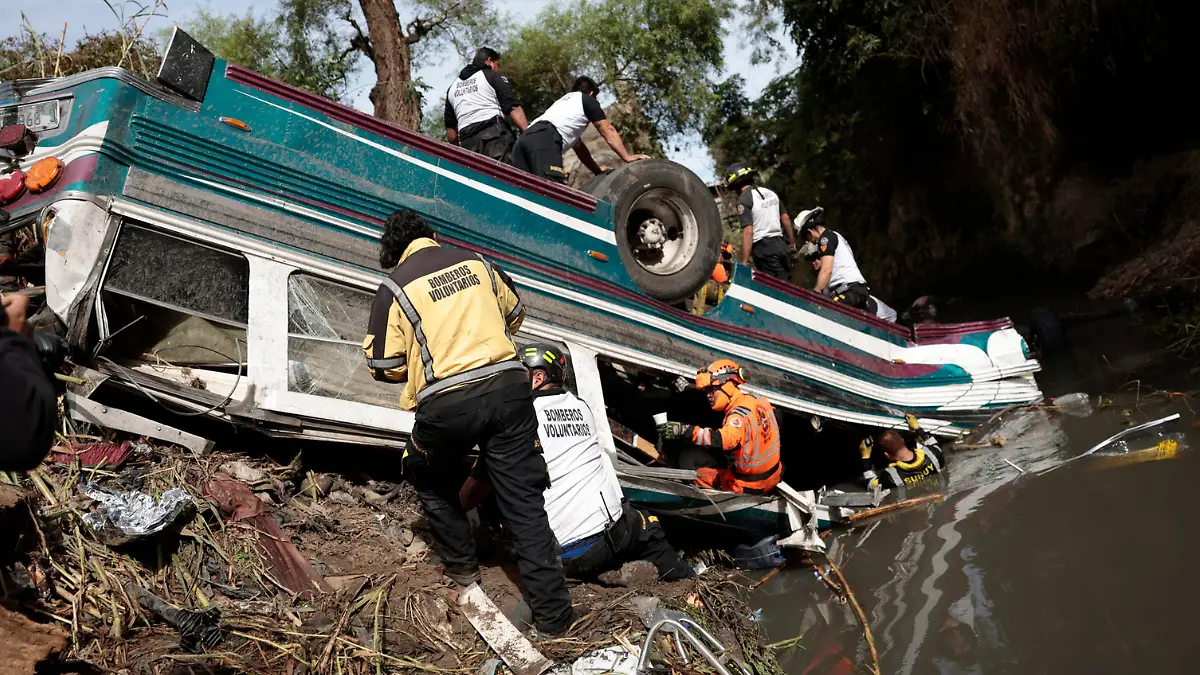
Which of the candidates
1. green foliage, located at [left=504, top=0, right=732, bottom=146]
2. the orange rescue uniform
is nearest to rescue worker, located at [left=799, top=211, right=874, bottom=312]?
the orange rescue uniform

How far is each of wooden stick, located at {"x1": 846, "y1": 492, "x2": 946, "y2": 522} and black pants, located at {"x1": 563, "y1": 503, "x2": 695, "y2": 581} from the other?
1.89 metres

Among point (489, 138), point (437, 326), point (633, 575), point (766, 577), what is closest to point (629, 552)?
point (633, 575)

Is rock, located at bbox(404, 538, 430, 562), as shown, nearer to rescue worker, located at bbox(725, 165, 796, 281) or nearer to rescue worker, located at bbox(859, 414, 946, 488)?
rescue worker, located at bbox(859, 414, 946, 488)

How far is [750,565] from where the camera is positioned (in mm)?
5473

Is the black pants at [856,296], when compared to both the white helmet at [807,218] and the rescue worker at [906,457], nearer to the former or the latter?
the white helmet at [807,218]

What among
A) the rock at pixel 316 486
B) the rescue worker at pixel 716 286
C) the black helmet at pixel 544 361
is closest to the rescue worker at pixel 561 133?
the rescue worker at pixel 716 286

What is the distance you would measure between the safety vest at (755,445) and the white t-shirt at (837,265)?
93.9 inches

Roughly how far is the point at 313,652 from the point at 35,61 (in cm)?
378

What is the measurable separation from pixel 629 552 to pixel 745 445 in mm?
1380

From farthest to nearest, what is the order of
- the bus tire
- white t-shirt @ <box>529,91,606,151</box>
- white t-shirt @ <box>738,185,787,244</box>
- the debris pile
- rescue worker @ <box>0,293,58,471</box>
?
white t-shirt @ <box>738,185,787,244</box> < white t-shirt @ <box>529,91,606,151</box> < the bus tire < the debris pile < rescue worker @ <box>0,293,58,471</box>

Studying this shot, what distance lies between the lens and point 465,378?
3.52m

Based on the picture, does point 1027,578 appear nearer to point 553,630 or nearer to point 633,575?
point 633,575

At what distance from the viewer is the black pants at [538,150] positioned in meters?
5.83

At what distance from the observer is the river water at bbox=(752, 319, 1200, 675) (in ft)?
12.4
